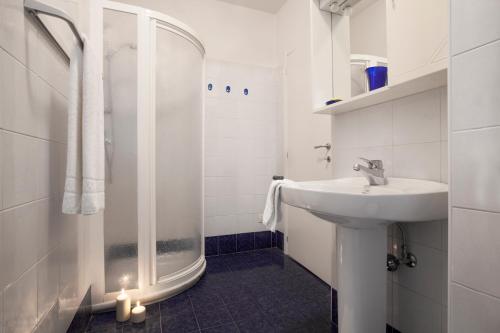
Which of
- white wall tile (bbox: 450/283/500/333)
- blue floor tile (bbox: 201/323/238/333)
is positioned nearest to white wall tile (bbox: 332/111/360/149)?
white wall tile (bbox: 450/283/500/333)

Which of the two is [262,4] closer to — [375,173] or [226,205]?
[226,205]

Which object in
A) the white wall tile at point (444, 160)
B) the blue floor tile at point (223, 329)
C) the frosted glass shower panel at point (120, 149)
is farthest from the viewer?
the frosted glass shower panel at point (120, 149)

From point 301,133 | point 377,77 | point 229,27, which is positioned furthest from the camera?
point 229,27

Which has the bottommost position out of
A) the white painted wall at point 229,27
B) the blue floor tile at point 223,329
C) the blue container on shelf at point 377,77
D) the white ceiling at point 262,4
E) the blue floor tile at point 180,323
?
the blue floor tile at point 223,329

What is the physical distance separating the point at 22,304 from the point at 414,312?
1420 mm

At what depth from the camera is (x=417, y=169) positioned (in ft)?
3.48

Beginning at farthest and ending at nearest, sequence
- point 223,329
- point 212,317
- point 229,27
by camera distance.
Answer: point 229,27 < point 212,317 < point 223,329

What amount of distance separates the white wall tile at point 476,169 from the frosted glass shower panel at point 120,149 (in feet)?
4.98

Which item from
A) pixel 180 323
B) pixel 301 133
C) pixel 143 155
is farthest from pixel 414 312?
pixel 143 155

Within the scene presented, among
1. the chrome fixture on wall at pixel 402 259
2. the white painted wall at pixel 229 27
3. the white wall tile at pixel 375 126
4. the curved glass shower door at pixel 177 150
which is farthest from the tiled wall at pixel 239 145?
the chrome fixture on wall at pixel 402 259

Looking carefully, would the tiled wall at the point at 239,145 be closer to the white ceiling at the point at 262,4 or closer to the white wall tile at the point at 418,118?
the white ceiling at the point at 262,4

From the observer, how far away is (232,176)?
2480mm

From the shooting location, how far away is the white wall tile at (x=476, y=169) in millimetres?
523

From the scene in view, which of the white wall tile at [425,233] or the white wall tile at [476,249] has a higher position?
the white wall tile at [476,249]
